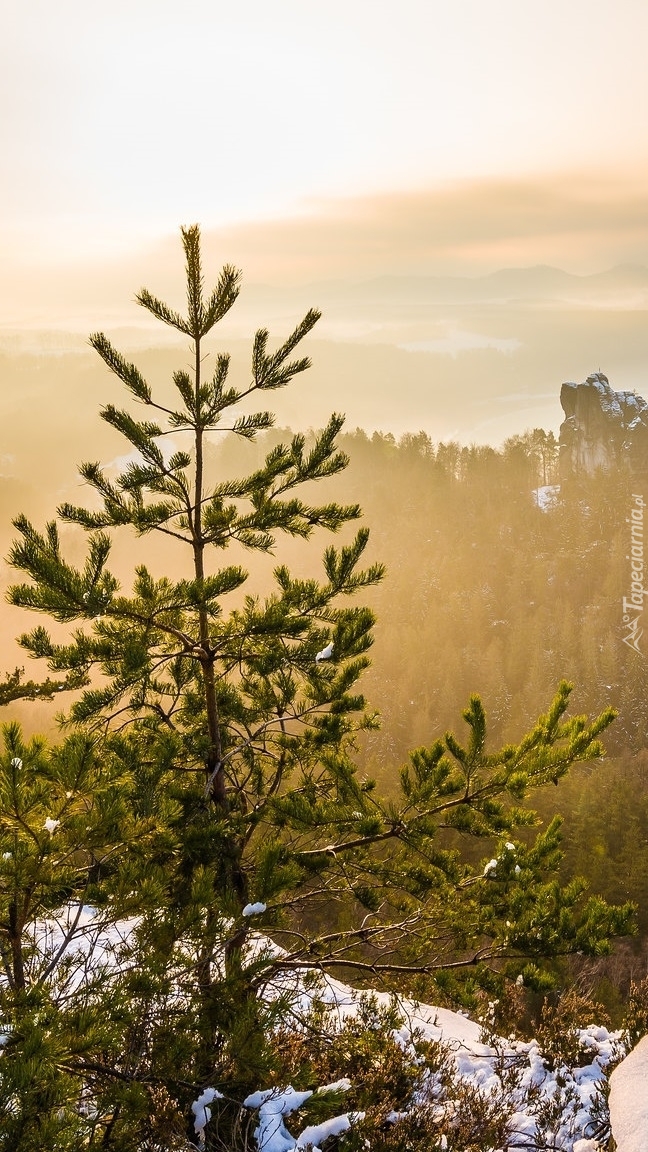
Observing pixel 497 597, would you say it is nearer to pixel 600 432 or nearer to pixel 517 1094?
pixel 600 432

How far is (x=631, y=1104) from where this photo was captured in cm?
438

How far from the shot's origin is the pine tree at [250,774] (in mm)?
4781

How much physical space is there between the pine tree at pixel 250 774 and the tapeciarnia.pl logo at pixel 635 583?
89.2 metres

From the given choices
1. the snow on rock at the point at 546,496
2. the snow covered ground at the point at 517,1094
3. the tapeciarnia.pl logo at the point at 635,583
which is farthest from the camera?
the snow on rock at the point at 546,496

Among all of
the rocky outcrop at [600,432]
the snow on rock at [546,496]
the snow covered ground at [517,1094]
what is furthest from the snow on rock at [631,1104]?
the rocky outcrop at [600,432]

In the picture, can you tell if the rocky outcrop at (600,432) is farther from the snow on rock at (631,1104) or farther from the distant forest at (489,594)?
the snow on rock at (631,1104)

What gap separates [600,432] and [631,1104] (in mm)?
119264

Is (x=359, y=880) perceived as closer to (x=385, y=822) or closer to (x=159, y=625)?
(x=385, y=822)

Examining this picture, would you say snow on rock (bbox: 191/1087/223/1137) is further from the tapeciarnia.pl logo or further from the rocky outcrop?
the rocky outcrop

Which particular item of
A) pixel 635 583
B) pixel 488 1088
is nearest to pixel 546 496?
pixel 635 583

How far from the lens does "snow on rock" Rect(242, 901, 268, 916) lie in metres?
4.69

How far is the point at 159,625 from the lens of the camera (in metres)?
5.73

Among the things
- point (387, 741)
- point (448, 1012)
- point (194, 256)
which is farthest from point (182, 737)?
point (387, 741)

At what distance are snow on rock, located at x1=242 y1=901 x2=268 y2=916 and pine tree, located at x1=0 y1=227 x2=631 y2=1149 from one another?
18 millimetres
